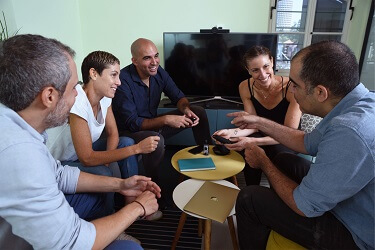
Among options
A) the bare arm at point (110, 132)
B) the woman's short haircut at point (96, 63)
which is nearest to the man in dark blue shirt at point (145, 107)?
the bare arm at point (110, 132)

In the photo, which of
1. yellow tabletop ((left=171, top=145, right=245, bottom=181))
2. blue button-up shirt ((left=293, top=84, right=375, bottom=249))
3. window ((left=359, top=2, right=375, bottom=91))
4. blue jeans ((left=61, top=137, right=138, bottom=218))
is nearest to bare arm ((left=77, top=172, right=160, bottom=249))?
blue jeans ((left=61, top=137, right=138, bottom=218))

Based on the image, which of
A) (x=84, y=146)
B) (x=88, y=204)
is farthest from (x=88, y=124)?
(x=88, y=204)

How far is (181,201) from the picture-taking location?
4.13 ft

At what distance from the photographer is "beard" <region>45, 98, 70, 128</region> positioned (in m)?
0.82

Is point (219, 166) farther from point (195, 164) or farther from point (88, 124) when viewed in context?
point (88, 124)

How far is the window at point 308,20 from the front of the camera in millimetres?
2693

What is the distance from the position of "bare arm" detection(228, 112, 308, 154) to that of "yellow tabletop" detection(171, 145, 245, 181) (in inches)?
8.8

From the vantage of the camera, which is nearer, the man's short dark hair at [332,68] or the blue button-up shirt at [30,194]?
the blue button-up shirt at [30,194]

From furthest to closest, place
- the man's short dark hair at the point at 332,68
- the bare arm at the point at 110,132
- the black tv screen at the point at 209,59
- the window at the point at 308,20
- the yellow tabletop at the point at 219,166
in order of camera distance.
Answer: the window at the point at 308,20
the black tv screen at the point at 209,59
the bare arm at the point at 110,132
the yellow tabletop at the point at 219,166
the man's short dark hair at the point at 332,68

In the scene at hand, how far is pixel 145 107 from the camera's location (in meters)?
2.18

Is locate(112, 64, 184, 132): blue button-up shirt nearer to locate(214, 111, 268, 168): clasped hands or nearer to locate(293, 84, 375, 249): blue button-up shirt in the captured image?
Answer: locate(214, 111, 268, 168): clasped hands

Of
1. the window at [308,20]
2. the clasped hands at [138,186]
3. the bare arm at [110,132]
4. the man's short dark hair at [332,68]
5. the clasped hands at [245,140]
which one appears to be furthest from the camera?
the window at [308,20]

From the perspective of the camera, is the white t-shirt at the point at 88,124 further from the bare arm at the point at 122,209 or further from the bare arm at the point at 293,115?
the bare arm at the point at 293,115

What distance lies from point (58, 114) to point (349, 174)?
36.7 inches
